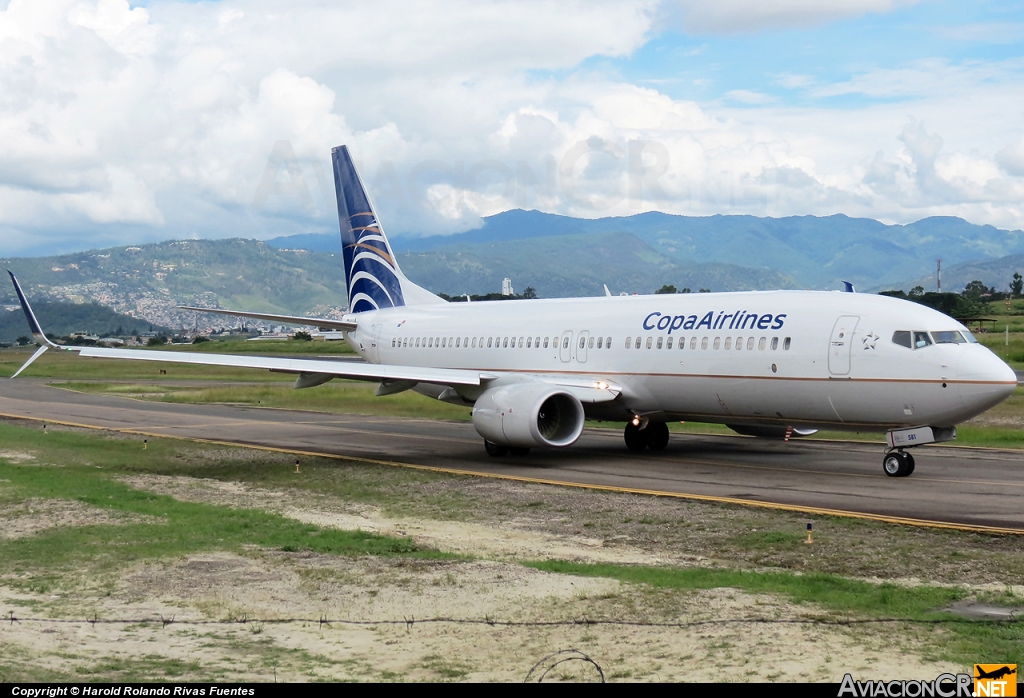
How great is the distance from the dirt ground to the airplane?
28.5 feet

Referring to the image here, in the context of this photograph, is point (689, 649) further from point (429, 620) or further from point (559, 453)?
point (559, 453)

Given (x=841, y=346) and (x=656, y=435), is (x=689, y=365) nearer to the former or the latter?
(x=841, y=346)

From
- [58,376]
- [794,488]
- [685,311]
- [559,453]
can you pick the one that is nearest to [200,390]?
[58,376]

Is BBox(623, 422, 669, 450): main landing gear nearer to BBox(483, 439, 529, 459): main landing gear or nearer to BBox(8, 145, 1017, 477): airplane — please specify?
BBox(8, 145, 1017, 477): airplane

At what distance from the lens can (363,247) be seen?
3462cm

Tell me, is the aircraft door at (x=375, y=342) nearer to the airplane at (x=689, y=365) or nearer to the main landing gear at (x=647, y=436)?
the airplane at (x=689, y=365)

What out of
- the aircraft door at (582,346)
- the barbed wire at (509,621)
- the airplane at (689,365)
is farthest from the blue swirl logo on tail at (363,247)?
the barbed wire at (509,621)

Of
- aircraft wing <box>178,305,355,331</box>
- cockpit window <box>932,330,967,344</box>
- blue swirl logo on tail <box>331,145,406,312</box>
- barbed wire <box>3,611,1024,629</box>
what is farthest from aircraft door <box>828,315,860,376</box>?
blue swirl logo on tail <box>331,145,406,312</box>

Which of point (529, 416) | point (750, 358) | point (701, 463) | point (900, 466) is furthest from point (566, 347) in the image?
point (900, 466)

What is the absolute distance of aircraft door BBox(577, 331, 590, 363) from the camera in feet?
88.2

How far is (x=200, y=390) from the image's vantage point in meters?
56.2

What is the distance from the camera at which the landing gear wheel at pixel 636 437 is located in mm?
27516

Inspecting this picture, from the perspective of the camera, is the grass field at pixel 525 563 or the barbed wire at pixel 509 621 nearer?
the barbed wire at pixel 509 621

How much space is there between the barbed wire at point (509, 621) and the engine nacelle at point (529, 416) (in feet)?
45.6
